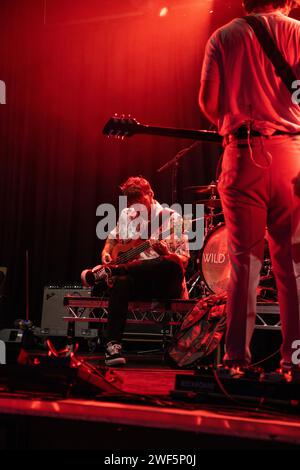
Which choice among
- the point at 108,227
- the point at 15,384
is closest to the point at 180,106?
the point at 108,227

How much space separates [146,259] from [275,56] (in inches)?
102

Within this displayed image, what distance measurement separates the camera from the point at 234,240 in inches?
90.2

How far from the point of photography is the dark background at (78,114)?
7.11 m

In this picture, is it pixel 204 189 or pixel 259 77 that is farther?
pixel 204 189

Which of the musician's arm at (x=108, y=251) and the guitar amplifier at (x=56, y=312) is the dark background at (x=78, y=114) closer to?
the guitar amplifier at (x=56, y=312)

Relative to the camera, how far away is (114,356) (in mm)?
4180

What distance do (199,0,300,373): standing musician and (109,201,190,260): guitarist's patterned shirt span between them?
7.69 feet

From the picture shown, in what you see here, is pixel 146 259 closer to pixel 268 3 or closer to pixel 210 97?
pixel 210 97

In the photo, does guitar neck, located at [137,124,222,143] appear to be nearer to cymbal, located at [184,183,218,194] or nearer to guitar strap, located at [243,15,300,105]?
guitar strap, located at [243,15,300,105]

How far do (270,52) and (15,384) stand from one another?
158cm

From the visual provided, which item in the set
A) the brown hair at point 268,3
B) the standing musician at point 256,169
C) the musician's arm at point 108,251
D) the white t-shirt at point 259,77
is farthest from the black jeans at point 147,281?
the brown hair at point 268,3

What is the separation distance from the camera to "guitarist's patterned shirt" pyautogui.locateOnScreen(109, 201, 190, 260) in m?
4.68

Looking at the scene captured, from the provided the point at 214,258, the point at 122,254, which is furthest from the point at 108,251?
the point at 214,258

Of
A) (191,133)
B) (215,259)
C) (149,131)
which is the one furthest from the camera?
(215,259)
